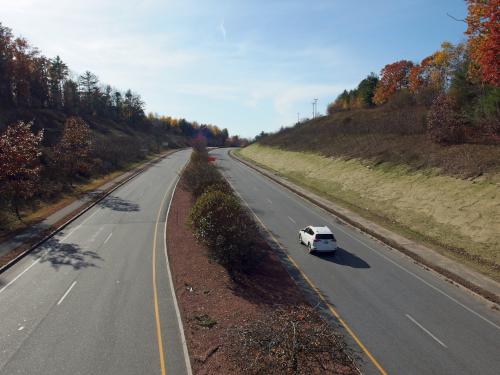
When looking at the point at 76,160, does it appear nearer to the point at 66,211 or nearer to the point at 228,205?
the point at 66,211

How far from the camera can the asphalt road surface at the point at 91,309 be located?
1228 centimetres

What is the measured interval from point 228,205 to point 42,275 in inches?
426

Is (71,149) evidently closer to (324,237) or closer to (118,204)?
(118,204)

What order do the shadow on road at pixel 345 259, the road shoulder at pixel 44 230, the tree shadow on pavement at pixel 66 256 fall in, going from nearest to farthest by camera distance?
the tree shadow on pavement at pixel 66 256 < the shadow on road at pixel 345 259 < the road shoulder at pixel 44 230

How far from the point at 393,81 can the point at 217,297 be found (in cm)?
10523

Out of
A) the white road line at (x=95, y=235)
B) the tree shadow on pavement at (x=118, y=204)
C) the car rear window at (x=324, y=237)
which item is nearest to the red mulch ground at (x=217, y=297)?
the car rear window at (x=324, y=237)

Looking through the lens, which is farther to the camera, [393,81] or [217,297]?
[393,81]

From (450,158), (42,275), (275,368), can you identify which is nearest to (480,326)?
(275,368)

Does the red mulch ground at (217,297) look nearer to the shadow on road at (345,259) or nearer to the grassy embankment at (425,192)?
the shadow on road at (345,259)

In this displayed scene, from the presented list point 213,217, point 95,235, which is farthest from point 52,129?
point 213,217

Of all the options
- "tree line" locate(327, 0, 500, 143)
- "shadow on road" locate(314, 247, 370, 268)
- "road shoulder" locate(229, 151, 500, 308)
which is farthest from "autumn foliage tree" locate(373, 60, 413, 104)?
"shadow on road" locate(314, 247, 370, 268)

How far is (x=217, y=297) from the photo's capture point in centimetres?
1655

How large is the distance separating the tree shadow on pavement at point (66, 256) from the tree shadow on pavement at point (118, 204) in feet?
36.9

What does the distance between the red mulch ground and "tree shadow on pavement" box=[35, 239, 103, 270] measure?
4846 mm
